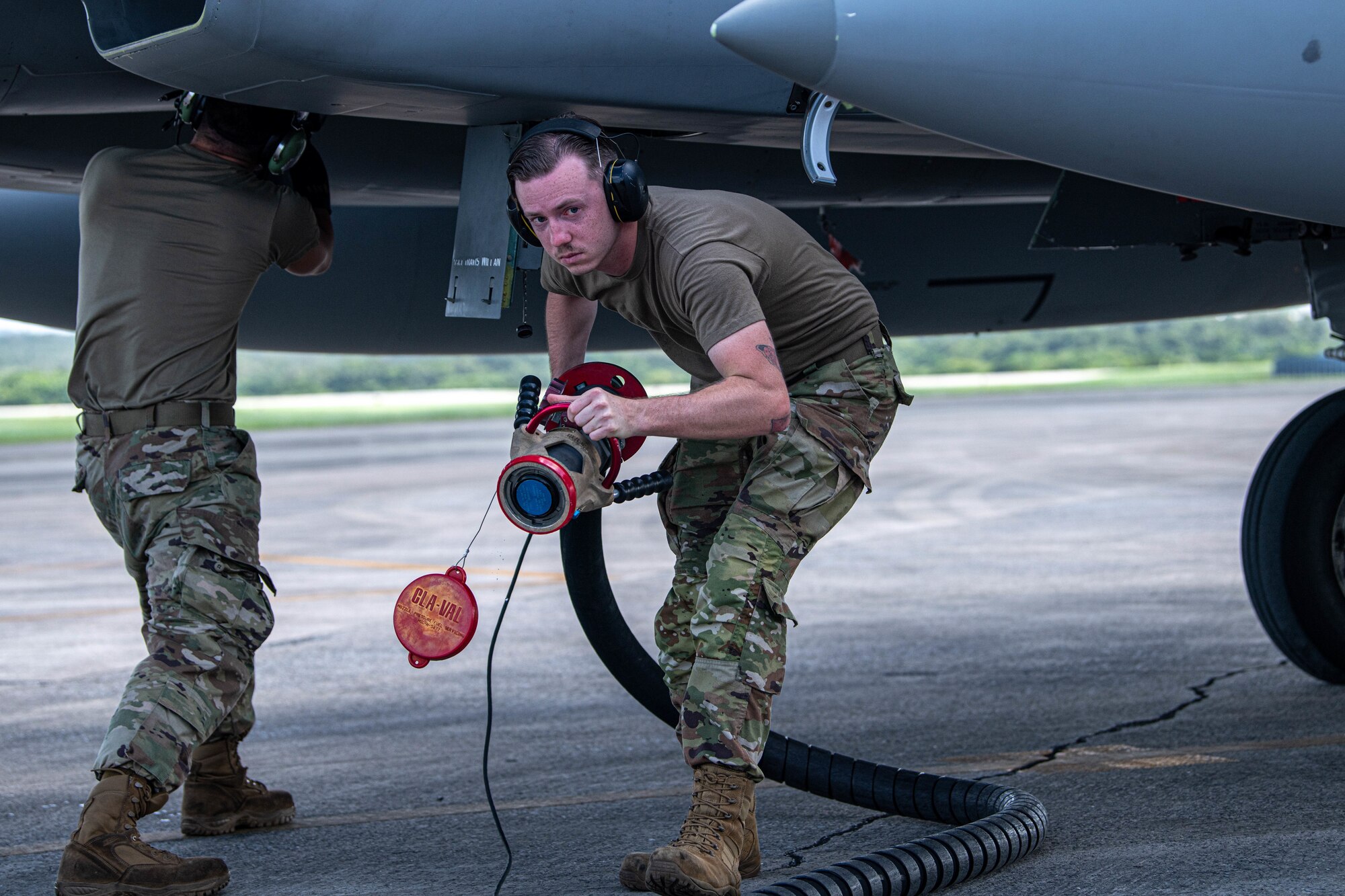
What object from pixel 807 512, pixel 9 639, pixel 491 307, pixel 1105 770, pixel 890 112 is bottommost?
pixel 9 639

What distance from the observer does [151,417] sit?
3.48 m

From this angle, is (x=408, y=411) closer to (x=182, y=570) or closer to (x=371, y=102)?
(x=371, y=102)

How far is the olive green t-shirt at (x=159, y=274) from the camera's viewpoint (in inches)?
138

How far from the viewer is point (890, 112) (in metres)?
3.01

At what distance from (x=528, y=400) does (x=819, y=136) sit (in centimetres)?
114

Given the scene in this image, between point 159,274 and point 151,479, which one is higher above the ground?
point 159,274

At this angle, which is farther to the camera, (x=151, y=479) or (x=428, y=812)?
(x=428, y=812)

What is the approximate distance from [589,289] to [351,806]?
5.96 ft

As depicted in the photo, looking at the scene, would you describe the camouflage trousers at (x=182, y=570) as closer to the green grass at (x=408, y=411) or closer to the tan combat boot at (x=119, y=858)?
the tan combat boot at (x=119, y=858)

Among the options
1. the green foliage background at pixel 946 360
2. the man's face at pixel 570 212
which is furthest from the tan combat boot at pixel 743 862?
the green foliage background at pixel 946 360

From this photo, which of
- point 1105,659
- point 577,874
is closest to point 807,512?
point 577,874

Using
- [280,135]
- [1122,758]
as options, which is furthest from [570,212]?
[1122,758]

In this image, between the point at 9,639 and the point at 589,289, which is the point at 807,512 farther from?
the point at 9,639

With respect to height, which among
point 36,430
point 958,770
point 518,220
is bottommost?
point 36,430
